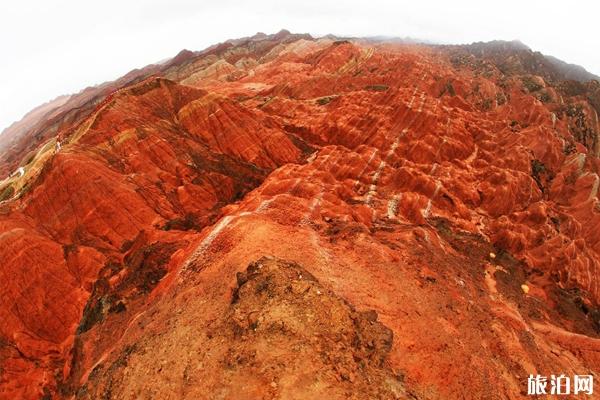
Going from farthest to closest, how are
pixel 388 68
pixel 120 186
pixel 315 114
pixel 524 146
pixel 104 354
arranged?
pixel 388 68 < pixel 315 114 < pixel 524 146 < pixel 120 186 < pixel 104 354

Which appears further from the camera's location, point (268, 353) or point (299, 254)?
point (299, 254)

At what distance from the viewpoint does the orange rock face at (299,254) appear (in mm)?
13367

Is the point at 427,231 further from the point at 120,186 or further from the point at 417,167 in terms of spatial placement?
the point at 120,186

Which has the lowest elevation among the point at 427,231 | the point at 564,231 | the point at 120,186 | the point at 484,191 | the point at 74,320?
the point at 564,231

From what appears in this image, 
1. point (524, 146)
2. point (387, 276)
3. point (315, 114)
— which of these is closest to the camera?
point (387, 276)

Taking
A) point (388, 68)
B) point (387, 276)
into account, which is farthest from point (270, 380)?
point (388, 68)

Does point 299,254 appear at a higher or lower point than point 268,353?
lower

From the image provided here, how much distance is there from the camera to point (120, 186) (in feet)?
98.7

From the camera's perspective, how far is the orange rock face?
13.4 metres

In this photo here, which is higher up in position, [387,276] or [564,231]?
[387,276]

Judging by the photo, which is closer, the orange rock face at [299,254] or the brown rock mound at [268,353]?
the brown rock mound at [268,353]

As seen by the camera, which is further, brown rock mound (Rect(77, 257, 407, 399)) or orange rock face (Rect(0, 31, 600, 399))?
orange rock face (Rect(0, 31, 600, 399))

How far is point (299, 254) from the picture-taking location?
61.5ft

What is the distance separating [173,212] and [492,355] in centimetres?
2494
